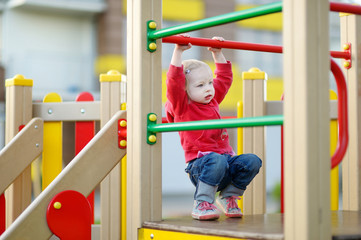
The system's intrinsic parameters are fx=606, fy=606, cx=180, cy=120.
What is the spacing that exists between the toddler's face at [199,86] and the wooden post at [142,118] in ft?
0.68

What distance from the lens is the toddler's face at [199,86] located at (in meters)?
2.70

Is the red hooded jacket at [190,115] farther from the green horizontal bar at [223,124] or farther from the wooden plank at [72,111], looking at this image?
the wooden plank at [72,111]

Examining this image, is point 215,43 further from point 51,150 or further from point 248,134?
point 51,150

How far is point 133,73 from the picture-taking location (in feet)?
8.30

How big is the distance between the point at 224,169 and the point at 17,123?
1.57 m

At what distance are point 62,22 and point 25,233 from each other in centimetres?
1328

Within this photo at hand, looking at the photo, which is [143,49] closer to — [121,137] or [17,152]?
[121,137]

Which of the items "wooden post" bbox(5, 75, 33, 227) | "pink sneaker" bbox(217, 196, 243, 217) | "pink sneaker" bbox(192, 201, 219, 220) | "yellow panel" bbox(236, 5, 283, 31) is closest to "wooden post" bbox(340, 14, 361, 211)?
"pink sneaker" bbox(217, 196, 243, 217)

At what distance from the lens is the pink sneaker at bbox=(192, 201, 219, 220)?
2.45 metres

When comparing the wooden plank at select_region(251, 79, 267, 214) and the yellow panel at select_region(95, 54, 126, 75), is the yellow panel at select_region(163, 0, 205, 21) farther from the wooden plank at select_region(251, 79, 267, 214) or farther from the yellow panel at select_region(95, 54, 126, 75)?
the wooden plank at select_region(251, 79, 267, 214)

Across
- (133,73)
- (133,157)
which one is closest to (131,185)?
(133,157)

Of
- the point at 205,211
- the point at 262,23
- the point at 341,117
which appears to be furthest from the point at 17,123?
the point at 262,23

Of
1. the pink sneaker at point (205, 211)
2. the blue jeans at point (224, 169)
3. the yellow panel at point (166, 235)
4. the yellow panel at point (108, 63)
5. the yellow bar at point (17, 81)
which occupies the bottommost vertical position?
the yellow panel at point (166, 235)

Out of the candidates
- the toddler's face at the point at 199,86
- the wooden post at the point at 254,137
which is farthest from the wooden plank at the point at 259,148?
the toddler's face at the point at 199,86
